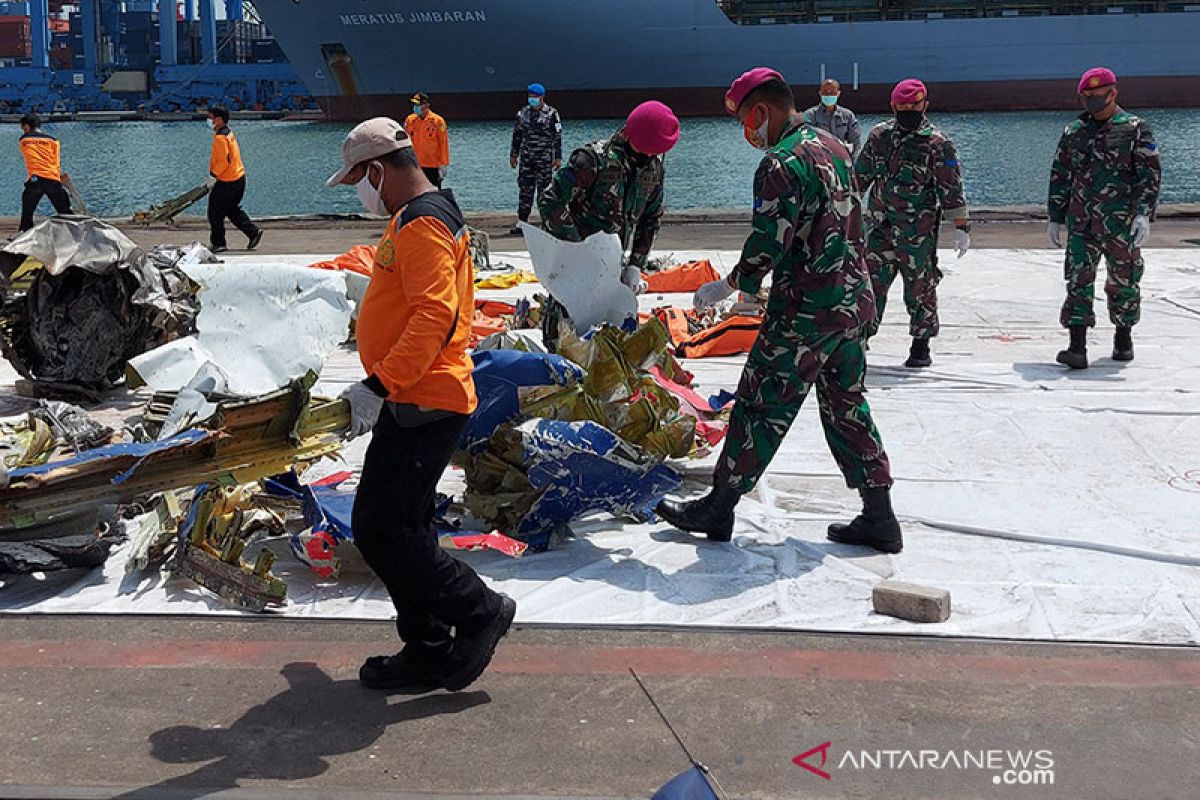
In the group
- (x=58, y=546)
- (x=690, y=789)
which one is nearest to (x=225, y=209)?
(x=58, y=546)

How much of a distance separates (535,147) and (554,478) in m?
11.1

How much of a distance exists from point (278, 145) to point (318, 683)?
181 feet

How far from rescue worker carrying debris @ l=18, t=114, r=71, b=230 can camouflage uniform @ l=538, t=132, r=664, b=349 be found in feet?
33.5

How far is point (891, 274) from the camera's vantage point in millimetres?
8828

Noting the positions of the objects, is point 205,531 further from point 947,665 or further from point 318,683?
point 947,665

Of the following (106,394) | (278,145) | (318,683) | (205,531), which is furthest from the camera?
(278,145)

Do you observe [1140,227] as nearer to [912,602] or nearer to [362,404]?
[912,602]

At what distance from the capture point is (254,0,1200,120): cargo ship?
195 ft

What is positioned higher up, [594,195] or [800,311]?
[594,195]

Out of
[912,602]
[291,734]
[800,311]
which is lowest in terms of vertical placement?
[291,734]

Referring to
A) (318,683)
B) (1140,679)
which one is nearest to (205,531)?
(318,683)

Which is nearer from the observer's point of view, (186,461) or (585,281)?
(186,461)

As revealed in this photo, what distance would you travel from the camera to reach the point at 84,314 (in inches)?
319

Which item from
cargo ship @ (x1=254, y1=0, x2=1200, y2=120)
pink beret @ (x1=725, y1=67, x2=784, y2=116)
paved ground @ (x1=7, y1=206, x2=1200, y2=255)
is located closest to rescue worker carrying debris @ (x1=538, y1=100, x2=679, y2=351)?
pink beret @ (x1=725, y1=67, x2=784, y2=116)
